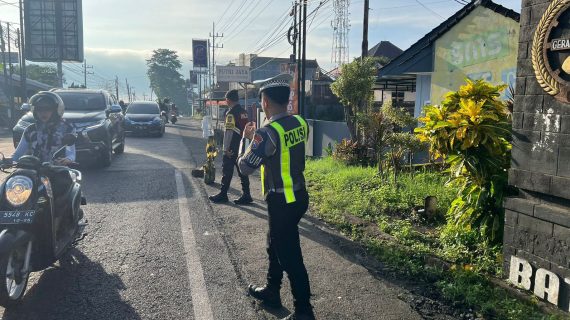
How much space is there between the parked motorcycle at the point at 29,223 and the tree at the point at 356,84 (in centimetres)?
804

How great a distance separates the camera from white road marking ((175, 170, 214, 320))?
3764 mm

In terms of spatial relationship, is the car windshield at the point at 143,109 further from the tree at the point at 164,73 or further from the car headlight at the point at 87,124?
the tree at the point at 164,73

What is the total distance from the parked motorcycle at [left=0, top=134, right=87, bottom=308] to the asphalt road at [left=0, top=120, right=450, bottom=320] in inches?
10.8

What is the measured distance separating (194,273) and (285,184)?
1.62 meters

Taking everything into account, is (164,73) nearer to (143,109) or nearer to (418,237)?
(143,109)

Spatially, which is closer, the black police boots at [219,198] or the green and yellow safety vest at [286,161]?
the green and yellow safety vest at [286,161]

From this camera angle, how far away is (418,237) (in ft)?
18.5

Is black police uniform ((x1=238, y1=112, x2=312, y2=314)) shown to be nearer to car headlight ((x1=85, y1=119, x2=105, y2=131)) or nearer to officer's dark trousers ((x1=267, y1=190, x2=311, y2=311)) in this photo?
officer's dark trousers ((x1=267, y1=190, x2=311, y2=311))

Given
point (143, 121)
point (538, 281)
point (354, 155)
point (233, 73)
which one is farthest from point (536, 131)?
point (143, 121)

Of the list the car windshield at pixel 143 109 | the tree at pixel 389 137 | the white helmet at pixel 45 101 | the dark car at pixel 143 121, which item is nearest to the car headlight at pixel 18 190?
the white helmet at pixel 45 101

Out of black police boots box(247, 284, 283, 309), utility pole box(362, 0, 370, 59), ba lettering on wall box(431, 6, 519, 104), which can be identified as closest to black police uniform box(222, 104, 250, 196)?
black police boots box(247, 284, 283, 309)

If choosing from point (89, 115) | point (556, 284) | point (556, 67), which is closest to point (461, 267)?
point (556, 284)

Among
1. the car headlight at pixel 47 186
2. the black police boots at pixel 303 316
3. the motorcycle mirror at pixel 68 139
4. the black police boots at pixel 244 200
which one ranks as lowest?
the black police boots at pixel 303 316

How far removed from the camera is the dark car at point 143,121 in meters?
20.9
